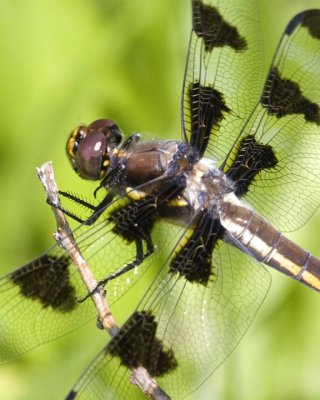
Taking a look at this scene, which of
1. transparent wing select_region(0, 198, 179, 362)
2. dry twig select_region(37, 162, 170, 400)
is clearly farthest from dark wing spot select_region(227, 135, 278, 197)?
dry twig select_region(37, 162, 170, 400)

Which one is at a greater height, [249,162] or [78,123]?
[78,123]

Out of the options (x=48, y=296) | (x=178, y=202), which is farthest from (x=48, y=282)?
(x=178, y=202)

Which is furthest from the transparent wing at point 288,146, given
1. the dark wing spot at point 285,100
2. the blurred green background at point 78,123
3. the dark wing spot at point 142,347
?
the dark wing spot at point 142,347

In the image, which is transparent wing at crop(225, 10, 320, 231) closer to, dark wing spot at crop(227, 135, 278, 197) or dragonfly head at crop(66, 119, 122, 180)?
dark wing spot at crop(227, 135, 278, 197)

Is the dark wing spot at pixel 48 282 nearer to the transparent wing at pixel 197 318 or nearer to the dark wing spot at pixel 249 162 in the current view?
the transparent wing at pixel 197 318

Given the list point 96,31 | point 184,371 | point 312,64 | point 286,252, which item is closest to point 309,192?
point 286,252

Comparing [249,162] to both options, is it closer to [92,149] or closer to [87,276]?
[92,149]

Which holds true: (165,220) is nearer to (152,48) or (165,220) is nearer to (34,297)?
(34,297)
